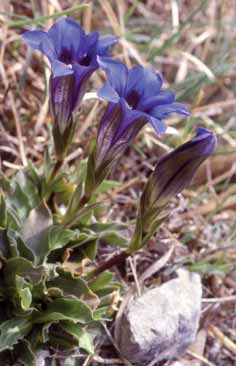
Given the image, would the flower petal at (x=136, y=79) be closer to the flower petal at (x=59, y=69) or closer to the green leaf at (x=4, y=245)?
the flower petal at (x=59, y=69)

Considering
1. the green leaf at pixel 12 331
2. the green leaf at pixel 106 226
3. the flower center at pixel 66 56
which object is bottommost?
the green leaf at pixel 12 331

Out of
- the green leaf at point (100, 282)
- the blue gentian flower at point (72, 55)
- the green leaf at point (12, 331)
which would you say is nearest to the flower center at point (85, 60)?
the blue gentian flower at point (72, 55)

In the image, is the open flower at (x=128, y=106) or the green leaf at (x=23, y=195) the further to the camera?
the green leaf at (x=23, y=195)

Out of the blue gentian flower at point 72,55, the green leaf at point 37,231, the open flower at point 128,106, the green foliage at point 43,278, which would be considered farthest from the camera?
the green leaf at point 37,231

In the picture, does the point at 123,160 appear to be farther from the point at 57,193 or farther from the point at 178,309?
the point at 178,309

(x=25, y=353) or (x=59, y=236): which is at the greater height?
(x=59, y=236)

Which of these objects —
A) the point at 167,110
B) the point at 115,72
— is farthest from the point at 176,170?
the point at 115,72

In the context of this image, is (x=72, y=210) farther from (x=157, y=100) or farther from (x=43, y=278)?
(x=157, y=100)

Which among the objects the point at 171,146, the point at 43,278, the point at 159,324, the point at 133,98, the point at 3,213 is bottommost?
the point at 159,324
